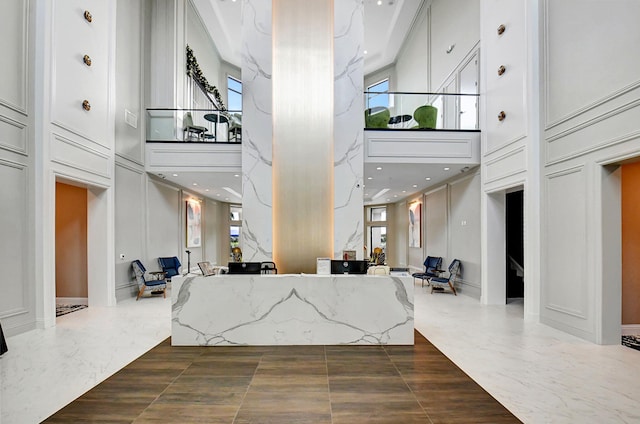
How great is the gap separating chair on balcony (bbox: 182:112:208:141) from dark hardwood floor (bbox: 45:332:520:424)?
548cm

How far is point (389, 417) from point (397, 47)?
14624 millimetres

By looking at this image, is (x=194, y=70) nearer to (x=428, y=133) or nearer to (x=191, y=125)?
(x=191, y=125)

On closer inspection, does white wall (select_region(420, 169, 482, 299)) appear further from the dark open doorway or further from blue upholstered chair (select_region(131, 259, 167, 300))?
blue upholstered chair (select_region(131, 259, 167, 300))

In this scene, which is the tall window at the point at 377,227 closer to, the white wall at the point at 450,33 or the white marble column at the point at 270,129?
the white wall at the point at 450,33

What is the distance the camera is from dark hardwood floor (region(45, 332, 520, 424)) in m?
2.76

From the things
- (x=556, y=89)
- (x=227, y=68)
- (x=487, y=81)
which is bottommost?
(x=556, y=89)

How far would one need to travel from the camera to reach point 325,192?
21.7ft

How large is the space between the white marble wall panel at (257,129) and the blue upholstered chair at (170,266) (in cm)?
322

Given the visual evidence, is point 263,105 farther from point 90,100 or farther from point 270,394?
point 270,394

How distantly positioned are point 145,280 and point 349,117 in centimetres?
573

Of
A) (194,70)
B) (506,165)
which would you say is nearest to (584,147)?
(506,165)

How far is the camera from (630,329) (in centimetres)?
507

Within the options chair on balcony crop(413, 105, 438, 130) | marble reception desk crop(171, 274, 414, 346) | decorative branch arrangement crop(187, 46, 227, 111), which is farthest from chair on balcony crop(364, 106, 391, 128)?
decorative branch arrangement crop(187, 46, 227, 111)

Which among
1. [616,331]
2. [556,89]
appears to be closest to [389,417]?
[616,331]
